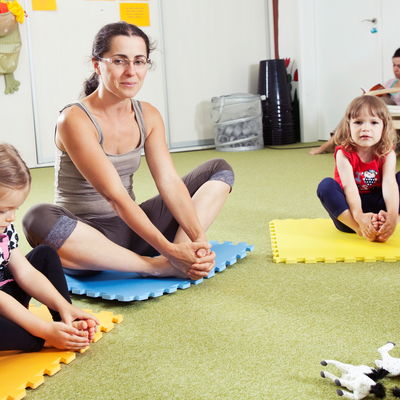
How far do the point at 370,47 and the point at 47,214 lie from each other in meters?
3.49

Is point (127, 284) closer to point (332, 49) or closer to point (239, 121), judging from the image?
point (239, 121)

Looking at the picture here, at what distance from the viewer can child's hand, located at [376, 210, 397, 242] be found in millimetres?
2057

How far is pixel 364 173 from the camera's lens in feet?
7.35

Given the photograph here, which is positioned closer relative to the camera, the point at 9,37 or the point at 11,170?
the point at 11,170

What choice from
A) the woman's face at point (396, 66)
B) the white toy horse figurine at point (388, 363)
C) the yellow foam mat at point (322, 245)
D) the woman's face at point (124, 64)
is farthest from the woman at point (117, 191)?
the woman's face at point (396, 66)

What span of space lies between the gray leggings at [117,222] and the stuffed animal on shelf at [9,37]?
280 cm

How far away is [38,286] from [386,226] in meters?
1.14

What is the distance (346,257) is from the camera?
1.96 meters

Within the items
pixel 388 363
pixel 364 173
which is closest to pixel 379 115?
pixel 364 173

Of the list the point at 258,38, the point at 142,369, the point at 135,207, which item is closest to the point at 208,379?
the point at 142,369

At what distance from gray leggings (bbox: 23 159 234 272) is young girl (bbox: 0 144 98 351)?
30cm

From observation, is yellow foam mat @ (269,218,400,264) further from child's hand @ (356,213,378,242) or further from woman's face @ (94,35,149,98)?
woman's face @ (94,35,149,98)

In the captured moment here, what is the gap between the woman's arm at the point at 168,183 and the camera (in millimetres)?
1873

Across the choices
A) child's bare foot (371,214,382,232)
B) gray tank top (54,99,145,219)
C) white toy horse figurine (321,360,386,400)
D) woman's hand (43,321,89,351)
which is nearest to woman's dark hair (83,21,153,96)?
gray tank top (54,99,145,219)
